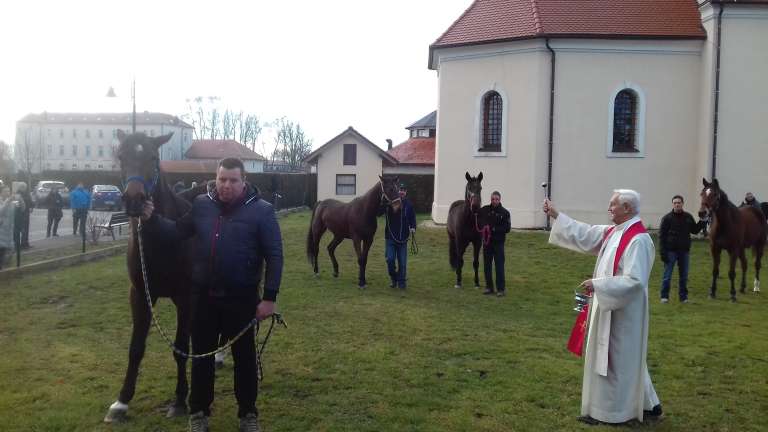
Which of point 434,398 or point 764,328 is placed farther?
point 764,328

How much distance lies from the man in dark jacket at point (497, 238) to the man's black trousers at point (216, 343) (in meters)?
7.20

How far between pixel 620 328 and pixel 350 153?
110ft

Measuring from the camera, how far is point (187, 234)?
15.4 feet

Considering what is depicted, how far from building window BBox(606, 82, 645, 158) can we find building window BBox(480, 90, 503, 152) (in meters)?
3.67

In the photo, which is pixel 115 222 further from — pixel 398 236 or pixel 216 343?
pixel 216 343

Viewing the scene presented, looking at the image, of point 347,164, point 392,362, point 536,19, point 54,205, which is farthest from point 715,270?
point 347,164

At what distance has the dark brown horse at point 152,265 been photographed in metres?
4.70

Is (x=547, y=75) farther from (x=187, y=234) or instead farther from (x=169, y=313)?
(x=187, y=234)

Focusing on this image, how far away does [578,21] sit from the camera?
21.1 m

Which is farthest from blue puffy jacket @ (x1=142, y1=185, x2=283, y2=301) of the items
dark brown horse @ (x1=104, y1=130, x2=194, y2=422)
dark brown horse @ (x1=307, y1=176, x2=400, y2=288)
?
dark brown horse @ (x1=307, y1=176, x2=400, y2=288)

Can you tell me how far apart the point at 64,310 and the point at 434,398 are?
6321mm

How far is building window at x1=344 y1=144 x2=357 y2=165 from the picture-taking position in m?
37.8

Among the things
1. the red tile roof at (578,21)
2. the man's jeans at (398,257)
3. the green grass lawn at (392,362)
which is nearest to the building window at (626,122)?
the red tile roof at (578,21)

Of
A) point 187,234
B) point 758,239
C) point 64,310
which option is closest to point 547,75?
point 758,239
